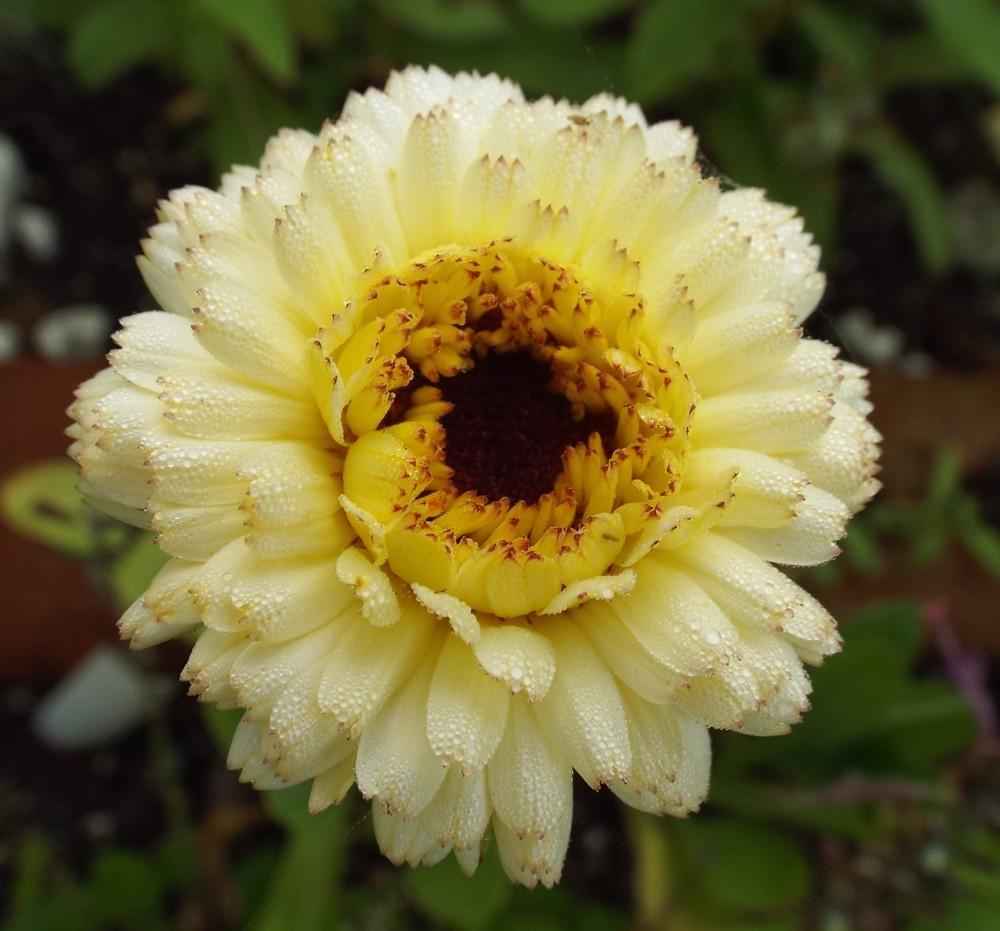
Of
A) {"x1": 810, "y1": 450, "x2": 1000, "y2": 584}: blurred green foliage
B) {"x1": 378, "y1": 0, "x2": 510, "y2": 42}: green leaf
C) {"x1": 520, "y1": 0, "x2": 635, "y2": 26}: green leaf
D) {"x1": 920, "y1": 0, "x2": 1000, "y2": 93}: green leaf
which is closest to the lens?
{"x1": 920, "y1": 0, "x2": 1000, "y2": 93}: green leaf

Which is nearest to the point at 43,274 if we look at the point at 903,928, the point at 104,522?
the point at 104,522

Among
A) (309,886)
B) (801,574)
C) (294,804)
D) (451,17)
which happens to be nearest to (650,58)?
(451,17)

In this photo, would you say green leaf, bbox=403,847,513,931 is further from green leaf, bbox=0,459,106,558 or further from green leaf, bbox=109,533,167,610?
green leaf, bbox=0,459,106,558

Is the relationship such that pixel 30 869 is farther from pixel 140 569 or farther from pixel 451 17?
pixel 451 17

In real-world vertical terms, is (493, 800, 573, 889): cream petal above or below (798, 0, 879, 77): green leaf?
below

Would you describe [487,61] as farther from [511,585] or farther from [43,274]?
[511,585]

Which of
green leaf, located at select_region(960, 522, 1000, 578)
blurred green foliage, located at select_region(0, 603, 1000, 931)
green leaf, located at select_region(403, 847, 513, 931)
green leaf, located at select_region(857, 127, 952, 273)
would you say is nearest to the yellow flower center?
green leaf, located at select_region(403, 847, 513, 931)
